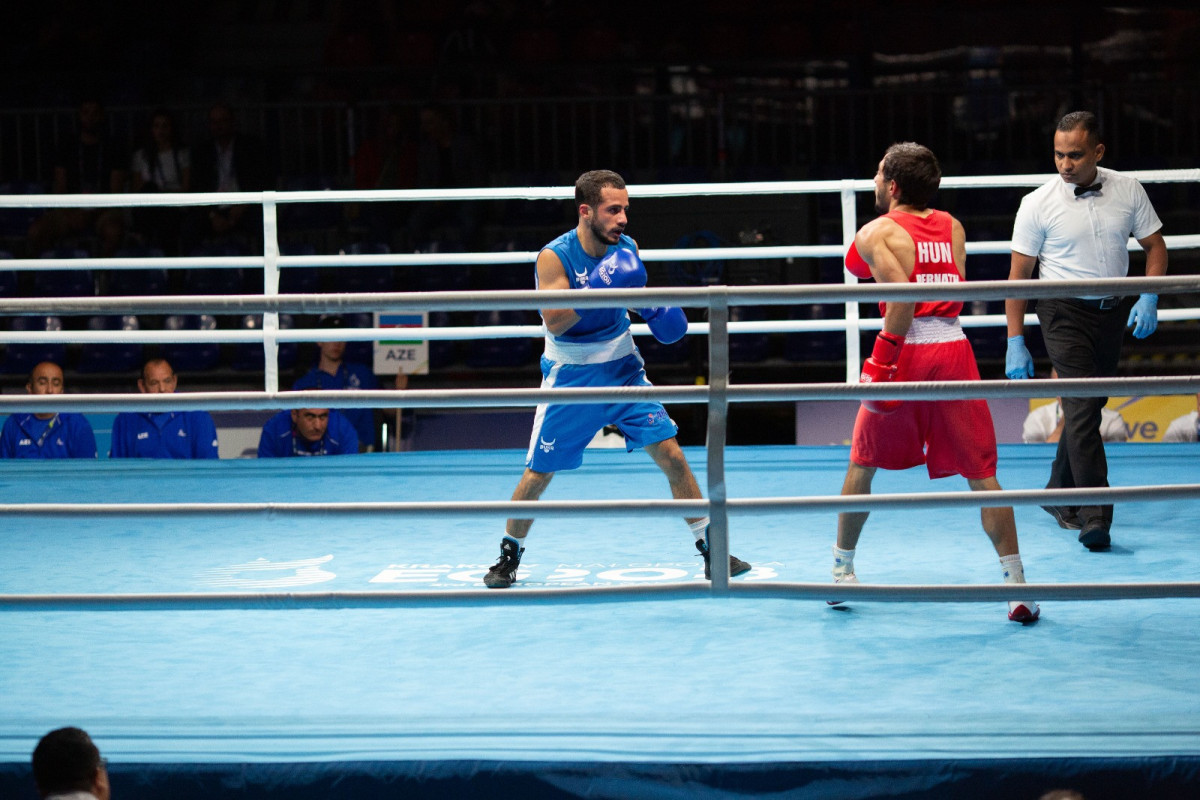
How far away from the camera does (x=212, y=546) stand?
13.5ft

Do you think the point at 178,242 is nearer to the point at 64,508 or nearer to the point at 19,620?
the point at 19,620

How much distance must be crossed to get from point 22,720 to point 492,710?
38.5 inches

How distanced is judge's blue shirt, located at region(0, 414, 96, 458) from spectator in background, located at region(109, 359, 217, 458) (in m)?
0.15

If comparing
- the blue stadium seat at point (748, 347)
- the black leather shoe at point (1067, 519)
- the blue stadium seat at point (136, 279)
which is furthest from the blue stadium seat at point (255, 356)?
the black leather shoe at point (1067, 519)

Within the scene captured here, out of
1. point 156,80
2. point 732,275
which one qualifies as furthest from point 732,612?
point 156,80

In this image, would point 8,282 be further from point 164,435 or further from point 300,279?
point 164,435

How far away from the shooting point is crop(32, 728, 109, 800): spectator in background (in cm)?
203

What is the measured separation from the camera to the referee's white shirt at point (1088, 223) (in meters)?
3.94

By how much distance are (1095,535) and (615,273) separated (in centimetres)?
174

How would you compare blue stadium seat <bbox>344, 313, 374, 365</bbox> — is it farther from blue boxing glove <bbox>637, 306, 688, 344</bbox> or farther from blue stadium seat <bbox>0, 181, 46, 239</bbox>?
blue boxing glove <bbox>637, 306, 688, 344</bbox>

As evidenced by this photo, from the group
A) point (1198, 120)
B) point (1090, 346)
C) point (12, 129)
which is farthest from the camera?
point (12, 129)

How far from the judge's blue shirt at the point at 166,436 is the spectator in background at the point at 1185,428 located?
5.04 m

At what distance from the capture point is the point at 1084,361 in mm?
3951

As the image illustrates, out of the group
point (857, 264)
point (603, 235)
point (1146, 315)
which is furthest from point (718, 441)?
point (1146, 315)
